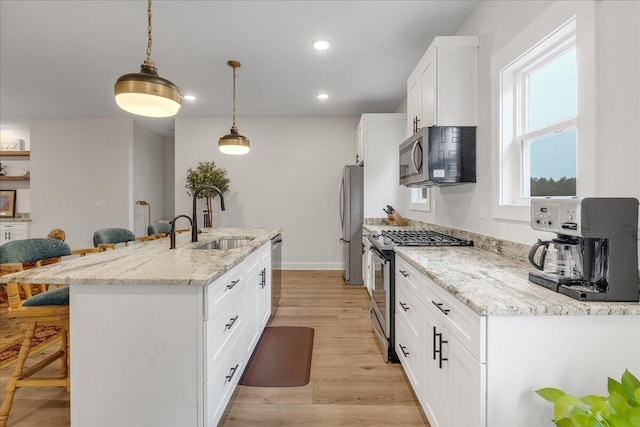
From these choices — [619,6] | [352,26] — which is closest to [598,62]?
[619,6]

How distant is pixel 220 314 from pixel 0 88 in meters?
5.27

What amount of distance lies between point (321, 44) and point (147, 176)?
5254 mm

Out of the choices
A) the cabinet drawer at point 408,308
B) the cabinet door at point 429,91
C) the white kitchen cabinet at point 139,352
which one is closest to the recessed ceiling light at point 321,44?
the cabinet door at point 429,91

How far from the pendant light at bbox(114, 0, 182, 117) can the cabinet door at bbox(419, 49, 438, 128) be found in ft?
6.03

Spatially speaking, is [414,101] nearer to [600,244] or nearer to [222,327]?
[600,244]

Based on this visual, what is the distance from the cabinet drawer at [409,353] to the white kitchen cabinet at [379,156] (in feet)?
8.61

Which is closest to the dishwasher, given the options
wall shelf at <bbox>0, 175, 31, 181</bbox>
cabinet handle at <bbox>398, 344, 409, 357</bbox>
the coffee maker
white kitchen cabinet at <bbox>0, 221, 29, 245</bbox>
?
cabinet handle at <bbox>398, 344, 409, 357</bbox>

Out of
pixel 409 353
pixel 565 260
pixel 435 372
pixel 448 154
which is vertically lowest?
pixel 409 353

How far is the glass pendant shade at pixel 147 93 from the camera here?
1.63 m

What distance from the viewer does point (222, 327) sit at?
1.64 meters

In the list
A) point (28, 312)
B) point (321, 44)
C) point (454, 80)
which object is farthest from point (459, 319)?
point (321, 44)

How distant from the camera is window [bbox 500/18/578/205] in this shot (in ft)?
5.62

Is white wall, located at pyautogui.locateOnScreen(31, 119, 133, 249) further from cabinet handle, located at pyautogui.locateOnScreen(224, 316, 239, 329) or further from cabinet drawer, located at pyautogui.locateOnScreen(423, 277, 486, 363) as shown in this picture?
cabinet drawer, located at pyautogui.locateOnScreen(423, 277, 486, 363)

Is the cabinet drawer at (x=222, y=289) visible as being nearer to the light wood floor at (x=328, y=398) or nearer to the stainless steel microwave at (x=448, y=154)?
the light wood floor at (x=328, y=398)
